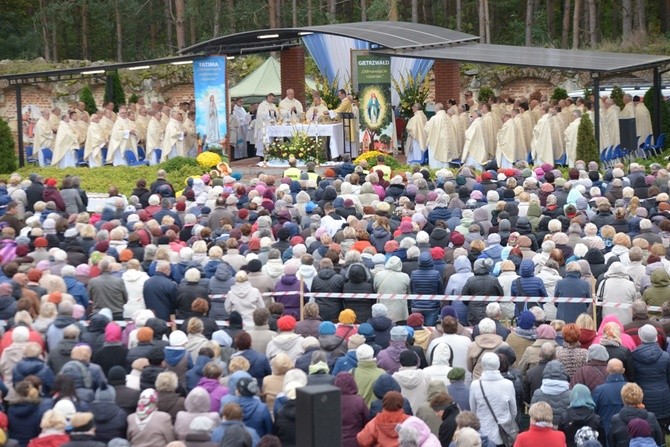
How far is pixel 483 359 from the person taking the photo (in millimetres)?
10430

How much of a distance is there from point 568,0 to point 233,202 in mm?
31595

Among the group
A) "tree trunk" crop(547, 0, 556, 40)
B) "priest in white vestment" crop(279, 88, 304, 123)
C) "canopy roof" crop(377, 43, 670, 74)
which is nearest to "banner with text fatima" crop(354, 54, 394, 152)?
"canopy roof" crop(377, 43, 670, 74)

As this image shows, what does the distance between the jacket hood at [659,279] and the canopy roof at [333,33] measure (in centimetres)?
1498

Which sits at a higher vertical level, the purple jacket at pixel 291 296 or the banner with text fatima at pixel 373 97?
the banner with text fatima at pixel 373 97

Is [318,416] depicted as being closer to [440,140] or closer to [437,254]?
[437,254]

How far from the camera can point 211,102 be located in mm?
27828

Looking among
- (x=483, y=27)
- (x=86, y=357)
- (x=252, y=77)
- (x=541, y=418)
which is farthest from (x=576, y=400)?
(x=483, y=27)

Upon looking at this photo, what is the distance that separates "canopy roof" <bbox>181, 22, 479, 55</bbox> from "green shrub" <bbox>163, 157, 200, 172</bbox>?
3.44 meters

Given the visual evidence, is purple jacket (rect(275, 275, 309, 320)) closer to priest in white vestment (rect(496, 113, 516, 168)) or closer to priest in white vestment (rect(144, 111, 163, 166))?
priest in white vestment (rect(496, 113, 516, 168))

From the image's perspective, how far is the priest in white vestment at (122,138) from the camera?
2875 cm

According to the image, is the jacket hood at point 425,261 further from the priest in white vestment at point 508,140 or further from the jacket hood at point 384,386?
the priest in white vestment at point 508,140

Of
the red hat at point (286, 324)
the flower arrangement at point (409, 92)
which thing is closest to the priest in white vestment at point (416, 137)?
the flower arrangement at point (409, 92)

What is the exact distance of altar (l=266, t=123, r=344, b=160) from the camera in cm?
2734

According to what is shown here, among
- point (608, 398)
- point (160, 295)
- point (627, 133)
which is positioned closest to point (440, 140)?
point (627, 133)
